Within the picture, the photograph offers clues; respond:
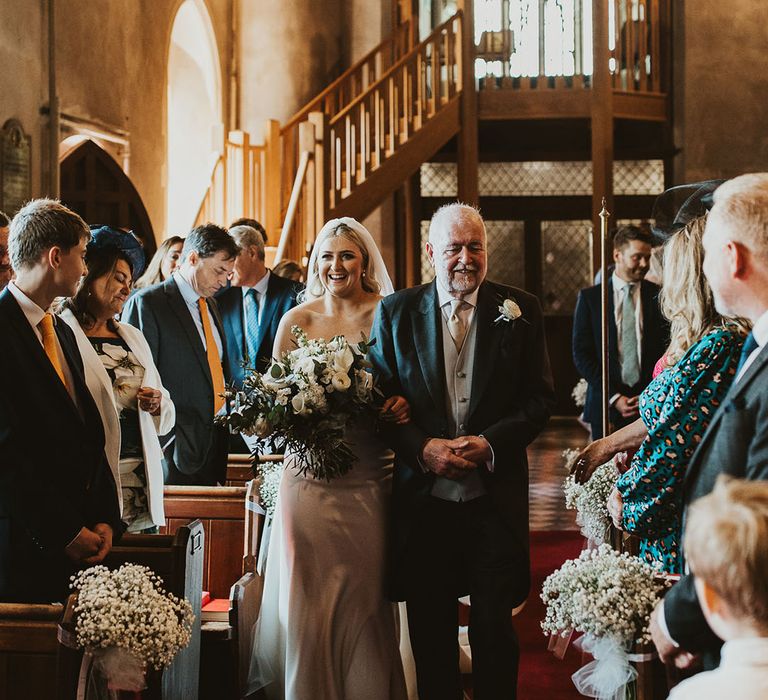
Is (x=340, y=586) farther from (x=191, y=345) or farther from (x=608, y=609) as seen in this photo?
(x=191, y=345)

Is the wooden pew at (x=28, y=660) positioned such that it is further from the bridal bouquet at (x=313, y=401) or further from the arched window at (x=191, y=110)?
the arched window at (x=191, y=110)

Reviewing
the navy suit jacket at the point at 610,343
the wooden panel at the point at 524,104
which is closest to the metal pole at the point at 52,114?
the navy suit jacket at the point at 610,343

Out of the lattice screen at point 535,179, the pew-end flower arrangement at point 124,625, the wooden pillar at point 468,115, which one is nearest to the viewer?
the pew-end flower arrangement at point 124,625

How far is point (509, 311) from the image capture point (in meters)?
3.65

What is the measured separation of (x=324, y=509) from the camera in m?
3.87

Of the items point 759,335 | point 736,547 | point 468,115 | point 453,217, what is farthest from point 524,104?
point 736,547

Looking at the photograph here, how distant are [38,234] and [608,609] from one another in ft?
6.42

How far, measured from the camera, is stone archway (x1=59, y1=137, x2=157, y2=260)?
29.8 feet

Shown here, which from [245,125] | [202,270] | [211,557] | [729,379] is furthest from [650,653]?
[245,125]

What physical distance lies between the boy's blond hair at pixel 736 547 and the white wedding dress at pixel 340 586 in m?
2.22

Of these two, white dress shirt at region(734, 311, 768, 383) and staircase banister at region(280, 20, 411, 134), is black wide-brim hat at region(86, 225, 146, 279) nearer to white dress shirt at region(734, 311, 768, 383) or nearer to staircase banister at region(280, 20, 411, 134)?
A: white dress shirt at region(734, 311, 768, 383)

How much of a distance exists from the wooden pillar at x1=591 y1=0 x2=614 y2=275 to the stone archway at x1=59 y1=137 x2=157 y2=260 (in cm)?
503

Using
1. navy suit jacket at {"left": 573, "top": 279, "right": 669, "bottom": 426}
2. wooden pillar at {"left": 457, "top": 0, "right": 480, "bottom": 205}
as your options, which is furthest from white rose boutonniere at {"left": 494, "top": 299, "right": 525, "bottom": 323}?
wooden pillar at {"left": 457, "top": 0, "right": 480, "bottom": 205}

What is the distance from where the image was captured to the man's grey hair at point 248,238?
626 centimetres
